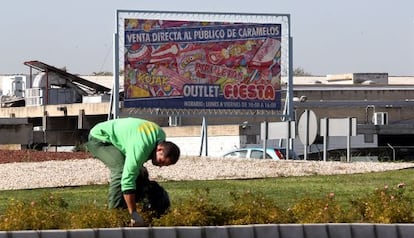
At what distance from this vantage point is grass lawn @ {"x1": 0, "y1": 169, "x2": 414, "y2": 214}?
1722 centimetres

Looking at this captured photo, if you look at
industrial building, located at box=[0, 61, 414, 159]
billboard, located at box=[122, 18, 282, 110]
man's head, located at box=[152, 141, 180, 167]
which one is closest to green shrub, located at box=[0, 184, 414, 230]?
man's head, located at box=[152, 141, 180, 167]

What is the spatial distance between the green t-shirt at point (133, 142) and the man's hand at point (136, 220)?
27cm

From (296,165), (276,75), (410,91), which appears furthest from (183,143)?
(410,91)

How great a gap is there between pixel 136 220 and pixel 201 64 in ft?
84.1

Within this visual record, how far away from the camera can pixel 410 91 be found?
76562 mm

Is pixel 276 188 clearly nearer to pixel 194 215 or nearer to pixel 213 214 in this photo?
pixel 213 214

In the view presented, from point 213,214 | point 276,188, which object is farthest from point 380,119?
point 213,214

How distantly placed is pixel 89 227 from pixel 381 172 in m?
13.3

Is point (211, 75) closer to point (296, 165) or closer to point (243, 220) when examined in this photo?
point (296, 165)

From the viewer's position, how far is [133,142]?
1137 cm

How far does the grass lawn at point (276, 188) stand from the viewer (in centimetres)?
1722

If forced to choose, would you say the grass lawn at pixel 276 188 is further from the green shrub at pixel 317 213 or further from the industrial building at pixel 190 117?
the industrial building at pixel 190 117

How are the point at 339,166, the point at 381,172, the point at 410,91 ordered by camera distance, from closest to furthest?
the point at 381,172
the point at 339,166
the point at 410,91

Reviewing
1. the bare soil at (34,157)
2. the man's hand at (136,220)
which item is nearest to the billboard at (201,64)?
the bare soil at (34,157)
